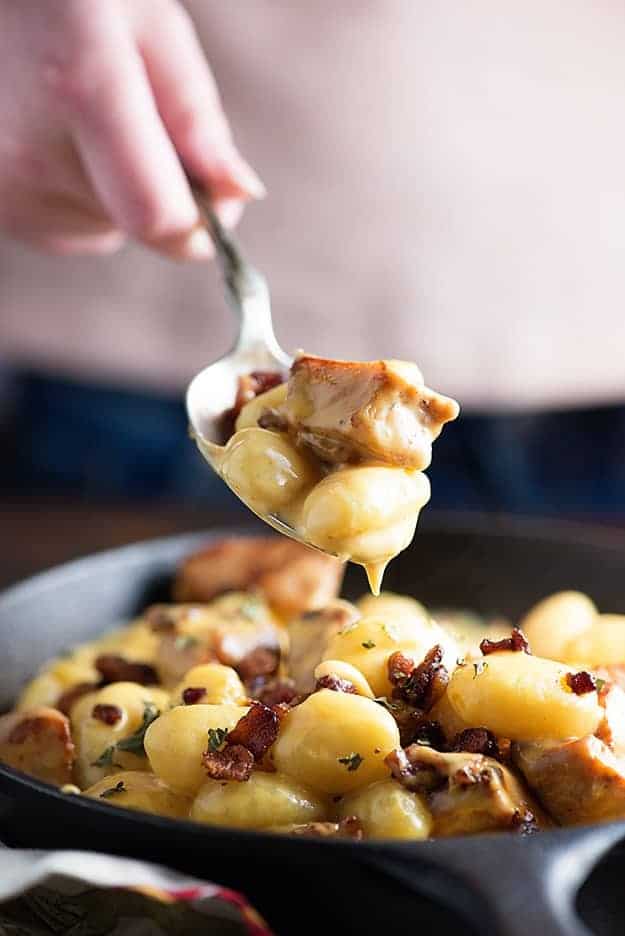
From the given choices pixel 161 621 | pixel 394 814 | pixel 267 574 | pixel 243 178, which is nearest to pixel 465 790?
pixel 394 814

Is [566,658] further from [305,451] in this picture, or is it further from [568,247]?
[568,247]

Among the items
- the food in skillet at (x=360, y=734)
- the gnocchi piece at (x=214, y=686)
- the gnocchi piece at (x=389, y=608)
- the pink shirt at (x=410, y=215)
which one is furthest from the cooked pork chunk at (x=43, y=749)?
the pink shirt at (x=410, y=215)

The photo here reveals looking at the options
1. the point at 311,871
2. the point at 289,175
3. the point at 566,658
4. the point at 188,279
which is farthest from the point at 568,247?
the point at 311,871

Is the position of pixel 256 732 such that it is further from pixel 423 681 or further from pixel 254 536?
pixel 254 536

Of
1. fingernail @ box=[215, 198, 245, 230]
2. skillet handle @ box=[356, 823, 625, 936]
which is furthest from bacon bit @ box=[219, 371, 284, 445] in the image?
skillet handle @ box=[356, 823, 625, 936]

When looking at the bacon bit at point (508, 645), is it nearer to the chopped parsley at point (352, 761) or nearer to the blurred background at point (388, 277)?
the chopped parsley at point (352, 761)

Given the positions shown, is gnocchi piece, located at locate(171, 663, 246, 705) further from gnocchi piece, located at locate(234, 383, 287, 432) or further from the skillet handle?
Answer: the skillet handle
